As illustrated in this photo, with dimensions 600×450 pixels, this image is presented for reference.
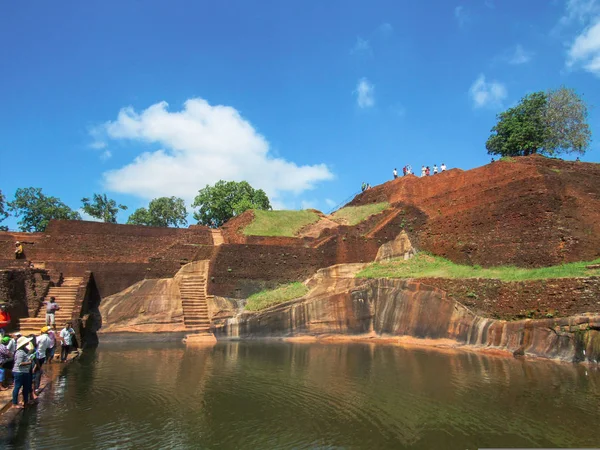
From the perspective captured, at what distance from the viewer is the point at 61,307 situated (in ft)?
55.9

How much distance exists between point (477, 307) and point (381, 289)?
14.5 ft

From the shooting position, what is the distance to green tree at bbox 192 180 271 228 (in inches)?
1647

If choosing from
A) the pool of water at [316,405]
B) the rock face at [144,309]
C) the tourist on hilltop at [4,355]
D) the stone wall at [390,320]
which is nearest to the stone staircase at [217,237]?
the rock face at [144,309]

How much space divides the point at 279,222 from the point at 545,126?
62.0 feet

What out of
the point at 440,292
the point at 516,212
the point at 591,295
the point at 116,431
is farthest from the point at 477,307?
the point at 116,431

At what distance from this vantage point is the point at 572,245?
1631 centimetres

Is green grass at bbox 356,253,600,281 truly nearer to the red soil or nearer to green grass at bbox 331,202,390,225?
the red soil

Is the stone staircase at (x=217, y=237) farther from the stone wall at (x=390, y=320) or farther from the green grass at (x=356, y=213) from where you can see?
the green grass at (x=356, y=213)

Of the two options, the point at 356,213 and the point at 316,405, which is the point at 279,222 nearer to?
the point at 356,213

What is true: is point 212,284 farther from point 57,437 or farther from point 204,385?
point 57,437

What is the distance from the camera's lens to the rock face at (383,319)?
1400 centimetres

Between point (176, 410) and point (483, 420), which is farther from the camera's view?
point (176, 410)

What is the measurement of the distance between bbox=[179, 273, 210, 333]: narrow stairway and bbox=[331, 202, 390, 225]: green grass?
35.3 feet

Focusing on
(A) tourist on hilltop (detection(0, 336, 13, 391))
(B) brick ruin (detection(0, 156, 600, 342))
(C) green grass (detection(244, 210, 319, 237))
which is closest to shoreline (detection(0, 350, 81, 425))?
(A) tourist on hilltop (detection(0, 336, 13, 391))
